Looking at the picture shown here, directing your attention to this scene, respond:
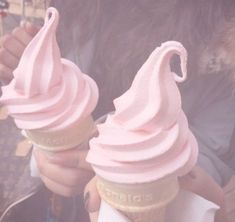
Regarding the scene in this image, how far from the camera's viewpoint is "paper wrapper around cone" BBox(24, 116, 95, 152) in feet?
3.04

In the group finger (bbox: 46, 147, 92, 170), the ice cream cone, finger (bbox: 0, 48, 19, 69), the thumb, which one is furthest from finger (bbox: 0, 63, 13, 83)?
the thumb

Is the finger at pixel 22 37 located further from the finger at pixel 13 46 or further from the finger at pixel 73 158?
the finger at pixel 73 158

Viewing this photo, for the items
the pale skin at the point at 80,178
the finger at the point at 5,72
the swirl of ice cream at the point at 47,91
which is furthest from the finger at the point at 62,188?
the finger at the point at 5,72

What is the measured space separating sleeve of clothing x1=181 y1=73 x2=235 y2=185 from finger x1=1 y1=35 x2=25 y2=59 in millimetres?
446

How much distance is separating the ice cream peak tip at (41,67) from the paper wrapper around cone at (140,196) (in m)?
0.24

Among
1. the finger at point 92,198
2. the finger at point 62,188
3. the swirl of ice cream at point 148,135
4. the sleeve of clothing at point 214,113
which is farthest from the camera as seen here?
the sleeve of clothing at point 214,113

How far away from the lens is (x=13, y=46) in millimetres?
1198

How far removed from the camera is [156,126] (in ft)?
2.67

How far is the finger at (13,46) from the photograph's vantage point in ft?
3.92

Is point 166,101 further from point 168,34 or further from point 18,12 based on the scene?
point 18,12

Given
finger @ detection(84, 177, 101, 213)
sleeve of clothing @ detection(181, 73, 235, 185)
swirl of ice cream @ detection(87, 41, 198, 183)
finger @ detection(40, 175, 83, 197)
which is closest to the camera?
swirl of ice cream @ detection(87, 41, 198, 183)

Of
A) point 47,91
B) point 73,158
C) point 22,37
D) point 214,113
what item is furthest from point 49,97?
point 214,113

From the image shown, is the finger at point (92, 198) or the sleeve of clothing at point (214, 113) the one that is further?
the sleeve of clothing at point (214, 113)

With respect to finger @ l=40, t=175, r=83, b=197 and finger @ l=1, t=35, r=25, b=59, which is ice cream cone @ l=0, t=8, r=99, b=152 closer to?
finger @ l=40, t=175, r=83, b=197
